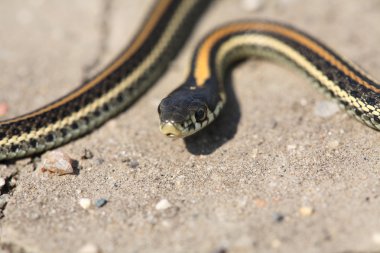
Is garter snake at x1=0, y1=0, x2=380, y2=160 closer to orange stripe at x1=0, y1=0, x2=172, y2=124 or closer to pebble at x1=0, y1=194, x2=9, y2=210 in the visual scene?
orange stripe at x1=0, y1=0, x2=172, y2=124

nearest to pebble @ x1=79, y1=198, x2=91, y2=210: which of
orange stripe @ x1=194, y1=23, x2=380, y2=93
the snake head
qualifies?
the snake head

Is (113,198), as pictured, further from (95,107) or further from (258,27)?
(258,27)

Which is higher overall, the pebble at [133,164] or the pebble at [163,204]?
the pebble at [163,204]

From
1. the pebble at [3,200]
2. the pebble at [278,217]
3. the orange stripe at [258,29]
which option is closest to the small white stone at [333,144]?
the orange stripe at [258,29]

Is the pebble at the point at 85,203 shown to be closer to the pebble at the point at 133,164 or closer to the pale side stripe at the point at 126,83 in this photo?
the pebble at the point at 133,164

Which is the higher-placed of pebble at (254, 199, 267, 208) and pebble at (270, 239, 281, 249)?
pebble at (270, 239, 281, 249)

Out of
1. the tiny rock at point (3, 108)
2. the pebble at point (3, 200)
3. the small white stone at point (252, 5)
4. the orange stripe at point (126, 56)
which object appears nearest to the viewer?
the pebble at point (3, 200)

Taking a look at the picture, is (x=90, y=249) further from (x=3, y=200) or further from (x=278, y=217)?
(x=278, y=217)
